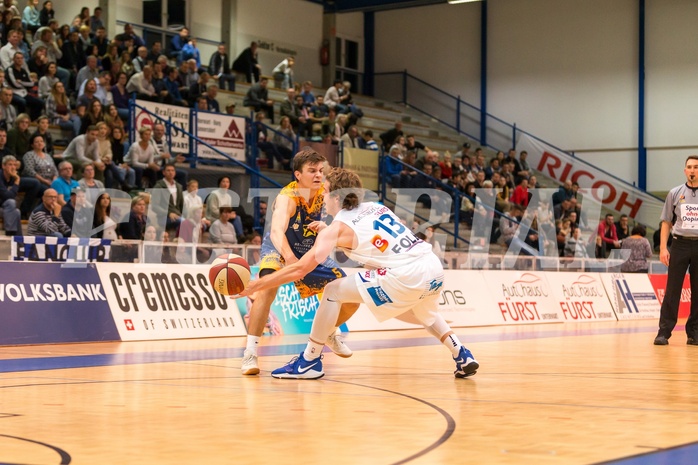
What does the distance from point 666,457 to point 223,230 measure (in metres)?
13.0

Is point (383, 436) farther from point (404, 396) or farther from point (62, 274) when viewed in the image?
point (62, 274)

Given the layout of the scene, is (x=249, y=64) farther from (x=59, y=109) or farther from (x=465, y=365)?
(x=465, y=365)

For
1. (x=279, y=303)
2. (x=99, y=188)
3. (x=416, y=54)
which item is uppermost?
(x=416, y=54)

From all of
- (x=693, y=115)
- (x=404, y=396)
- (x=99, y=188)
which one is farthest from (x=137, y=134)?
(x=693, y=115)

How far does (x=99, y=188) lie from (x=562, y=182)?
21173 millimetres

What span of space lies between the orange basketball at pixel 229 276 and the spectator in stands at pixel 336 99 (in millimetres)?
19330

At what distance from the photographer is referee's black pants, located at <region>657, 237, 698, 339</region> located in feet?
39.9

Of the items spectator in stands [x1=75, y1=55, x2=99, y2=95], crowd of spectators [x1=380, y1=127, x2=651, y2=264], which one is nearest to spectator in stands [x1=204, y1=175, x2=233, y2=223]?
spectator in stands [x1=75, y1=55, x2=99, y2=95]

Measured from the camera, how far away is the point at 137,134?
63.0 feet

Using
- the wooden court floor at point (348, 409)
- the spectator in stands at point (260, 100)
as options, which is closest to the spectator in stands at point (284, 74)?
the spectator in stands at point (260, 100)

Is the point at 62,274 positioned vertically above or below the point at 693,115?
below

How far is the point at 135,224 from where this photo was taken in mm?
15227

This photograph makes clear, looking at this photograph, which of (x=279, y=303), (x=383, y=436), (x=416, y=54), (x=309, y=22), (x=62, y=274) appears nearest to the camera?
(x=383, y=436)

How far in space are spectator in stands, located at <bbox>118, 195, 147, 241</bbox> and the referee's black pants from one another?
25.9 ft
